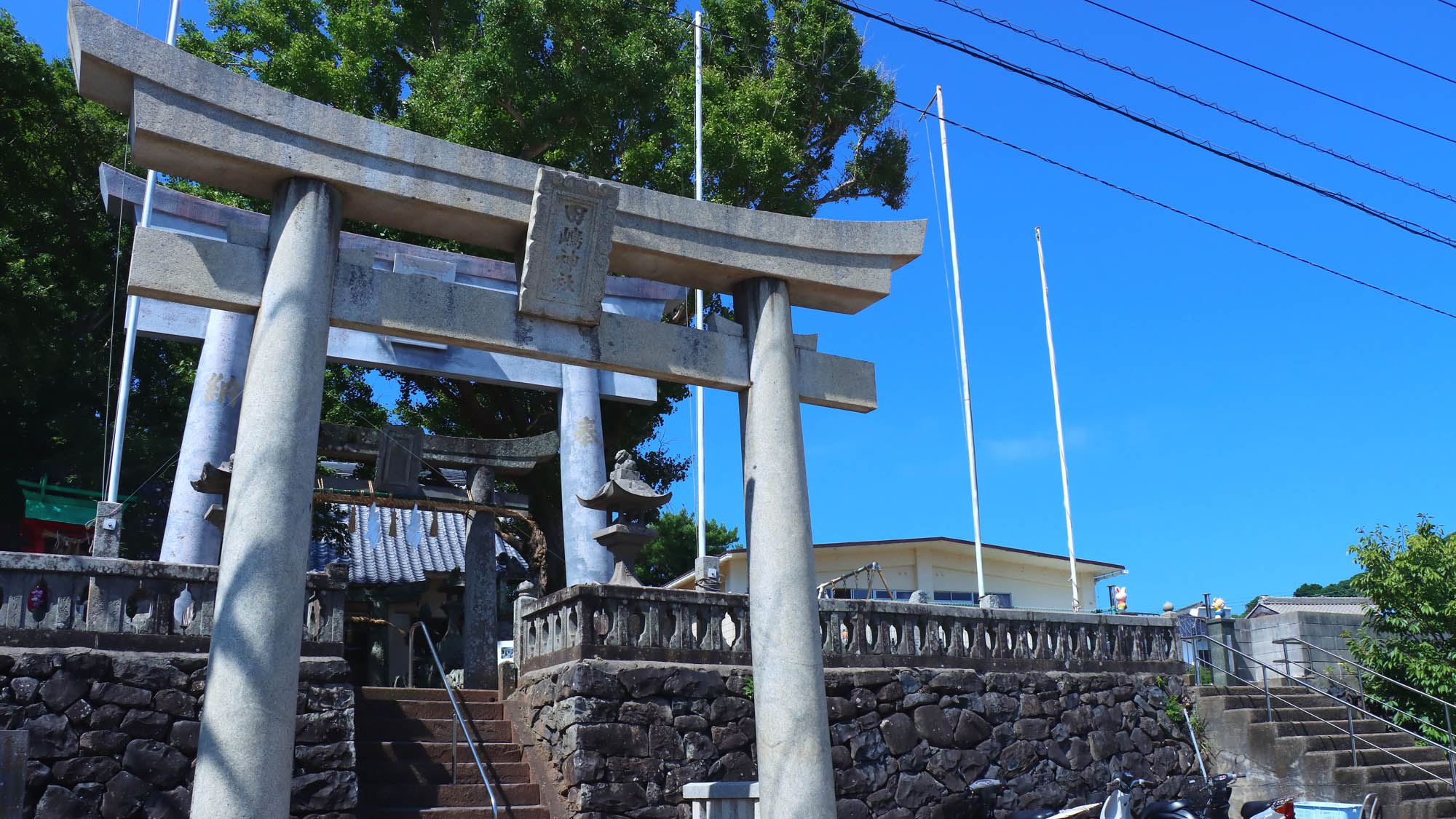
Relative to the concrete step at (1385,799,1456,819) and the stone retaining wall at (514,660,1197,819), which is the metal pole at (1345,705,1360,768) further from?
the stone retaining wall at (514,660,1197,819)

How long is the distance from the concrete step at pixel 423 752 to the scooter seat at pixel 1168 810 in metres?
5.72

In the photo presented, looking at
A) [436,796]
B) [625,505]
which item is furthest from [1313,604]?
[436,796]

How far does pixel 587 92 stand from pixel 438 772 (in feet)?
40.9

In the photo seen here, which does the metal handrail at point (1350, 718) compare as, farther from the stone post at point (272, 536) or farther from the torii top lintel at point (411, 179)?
the stone post at point (272, 536)

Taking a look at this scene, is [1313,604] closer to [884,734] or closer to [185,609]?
[884,734]

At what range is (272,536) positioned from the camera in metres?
6.02

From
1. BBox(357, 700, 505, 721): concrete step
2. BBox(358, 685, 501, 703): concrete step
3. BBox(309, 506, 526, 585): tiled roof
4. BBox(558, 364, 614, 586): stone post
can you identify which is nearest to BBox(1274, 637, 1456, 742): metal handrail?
BBox(558, 364, 614, 586): stone post

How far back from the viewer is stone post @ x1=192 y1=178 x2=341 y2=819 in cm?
572

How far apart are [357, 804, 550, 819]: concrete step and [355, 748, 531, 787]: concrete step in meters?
0.32

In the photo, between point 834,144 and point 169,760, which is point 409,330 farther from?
point 834,144

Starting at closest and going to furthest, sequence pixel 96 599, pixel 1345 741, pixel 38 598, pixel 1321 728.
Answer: pixel 38 598 < pixel 96 599 < pixel 1345 741 < pixel 1321 728

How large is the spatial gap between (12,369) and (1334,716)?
62.4 feet

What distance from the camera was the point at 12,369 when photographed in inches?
664

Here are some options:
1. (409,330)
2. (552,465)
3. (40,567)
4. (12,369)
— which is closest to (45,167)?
(12,369)
